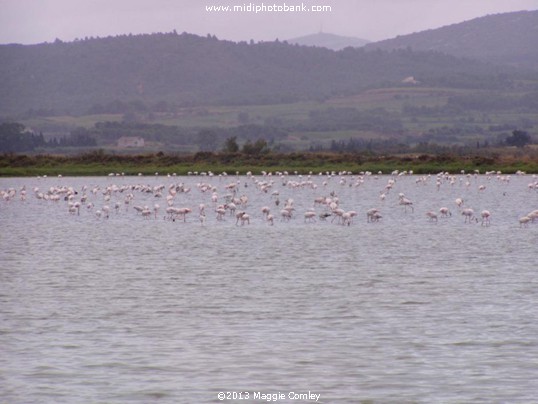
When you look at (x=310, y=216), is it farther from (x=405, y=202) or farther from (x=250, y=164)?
(x=250, y=164)

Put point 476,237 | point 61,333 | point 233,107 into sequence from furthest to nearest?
point 233,107
point 476,237
point 61,333

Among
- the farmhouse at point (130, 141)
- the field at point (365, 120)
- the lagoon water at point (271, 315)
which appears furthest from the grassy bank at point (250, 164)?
the farmhouse at point (130, 141)

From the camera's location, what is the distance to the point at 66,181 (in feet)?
210

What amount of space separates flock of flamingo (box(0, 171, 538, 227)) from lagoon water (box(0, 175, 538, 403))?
2.88m

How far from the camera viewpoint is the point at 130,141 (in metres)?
151

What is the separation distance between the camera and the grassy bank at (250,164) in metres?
67.4

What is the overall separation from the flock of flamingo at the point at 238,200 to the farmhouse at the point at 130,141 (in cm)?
8186

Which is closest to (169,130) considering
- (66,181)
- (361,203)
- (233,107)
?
(233,107)

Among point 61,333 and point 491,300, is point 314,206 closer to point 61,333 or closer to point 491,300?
point 491,300

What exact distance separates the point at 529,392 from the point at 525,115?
172 meters

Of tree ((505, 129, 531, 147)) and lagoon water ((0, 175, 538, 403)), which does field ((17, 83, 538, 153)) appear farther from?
lagoon water ((0, 175, 538, 403))

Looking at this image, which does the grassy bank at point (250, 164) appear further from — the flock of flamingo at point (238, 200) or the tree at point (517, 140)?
the tree at point (517, 140)

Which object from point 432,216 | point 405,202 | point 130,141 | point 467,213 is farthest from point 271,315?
point 130,141

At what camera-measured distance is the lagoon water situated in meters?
11.4
